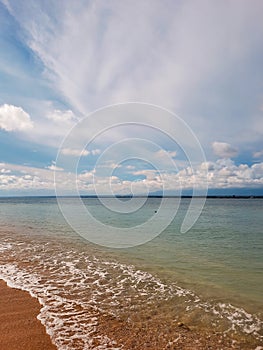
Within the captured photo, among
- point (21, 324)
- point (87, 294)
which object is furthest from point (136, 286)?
point (21, 324)

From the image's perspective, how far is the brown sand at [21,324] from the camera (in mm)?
5938

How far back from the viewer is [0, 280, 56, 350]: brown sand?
5.94 metres

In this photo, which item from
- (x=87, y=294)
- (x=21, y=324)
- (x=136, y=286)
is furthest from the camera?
(x=136, y=286)

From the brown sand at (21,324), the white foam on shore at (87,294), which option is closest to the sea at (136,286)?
the white foam on shore at (87,294)

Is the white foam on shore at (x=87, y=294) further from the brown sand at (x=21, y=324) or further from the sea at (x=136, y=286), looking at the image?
the brown sand at (x=21, y=324)

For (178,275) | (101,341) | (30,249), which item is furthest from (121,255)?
(101,341)

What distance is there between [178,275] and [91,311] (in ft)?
17.4

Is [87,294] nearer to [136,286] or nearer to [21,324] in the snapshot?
[136,286]

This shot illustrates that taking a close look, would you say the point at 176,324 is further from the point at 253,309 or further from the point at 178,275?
the point at 178,275

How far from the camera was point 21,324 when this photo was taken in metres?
6.85

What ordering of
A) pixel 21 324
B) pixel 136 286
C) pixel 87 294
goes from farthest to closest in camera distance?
pixel 136 286, pixel 87 294, pixel 21 324

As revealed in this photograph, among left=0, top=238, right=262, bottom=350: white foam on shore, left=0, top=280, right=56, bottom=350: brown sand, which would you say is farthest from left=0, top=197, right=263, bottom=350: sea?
left=0, top=280, right=56, bottom=350: brown sand

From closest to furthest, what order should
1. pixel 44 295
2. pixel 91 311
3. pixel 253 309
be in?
pixel 91 311
pixel 253 309
pixel 44 295

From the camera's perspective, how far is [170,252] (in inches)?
655
